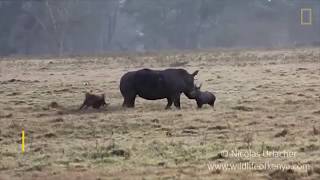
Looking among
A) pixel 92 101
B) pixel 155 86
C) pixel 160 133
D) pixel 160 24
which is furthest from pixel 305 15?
pixel 160 133

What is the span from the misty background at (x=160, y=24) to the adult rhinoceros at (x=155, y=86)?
54.0 m

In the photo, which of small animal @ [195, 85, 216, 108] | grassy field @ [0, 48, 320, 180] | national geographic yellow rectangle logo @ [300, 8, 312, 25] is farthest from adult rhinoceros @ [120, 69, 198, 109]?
national geographic yellow rectangle logo @ [300, 8, 312, 25]

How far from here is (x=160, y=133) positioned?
14.5 metres

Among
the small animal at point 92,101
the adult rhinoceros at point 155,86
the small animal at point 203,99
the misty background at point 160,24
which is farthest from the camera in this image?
the misty background at point 160,24

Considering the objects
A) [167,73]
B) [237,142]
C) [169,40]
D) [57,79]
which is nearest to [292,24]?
[169,40]

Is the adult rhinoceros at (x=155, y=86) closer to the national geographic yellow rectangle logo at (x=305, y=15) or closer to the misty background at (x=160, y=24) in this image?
the misty background at (x=160, y=24)

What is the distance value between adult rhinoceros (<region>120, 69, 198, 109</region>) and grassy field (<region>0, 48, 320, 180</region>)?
390 mm

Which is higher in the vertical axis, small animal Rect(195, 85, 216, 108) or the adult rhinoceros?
the adult rhinoceros

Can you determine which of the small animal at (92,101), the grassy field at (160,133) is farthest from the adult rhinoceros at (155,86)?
the small animal at (92,101)

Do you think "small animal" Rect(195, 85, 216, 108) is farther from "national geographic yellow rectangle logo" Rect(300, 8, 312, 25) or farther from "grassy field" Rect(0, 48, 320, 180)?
"national geographic yellow rectangle logo" Rect(300, 8, 312, 25)

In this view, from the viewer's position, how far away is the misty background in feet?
246

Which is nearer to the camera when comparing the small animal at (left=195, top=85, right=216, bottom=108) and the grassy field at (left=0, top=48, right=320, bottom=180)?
the grassy field at (left=0, top=48, right=320, bottom=180)

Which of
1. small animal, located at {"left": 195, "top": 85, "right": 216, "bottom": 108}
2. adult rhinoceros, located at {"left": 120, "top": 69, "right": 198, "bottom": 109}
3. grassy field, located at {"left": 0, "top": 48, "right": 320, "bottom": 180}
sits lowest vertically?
grassy field, located at {"left": 0, "top": 48, "right": 320, "bottom": 180}

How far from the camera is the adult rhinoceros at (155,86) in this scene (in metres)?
19.5
